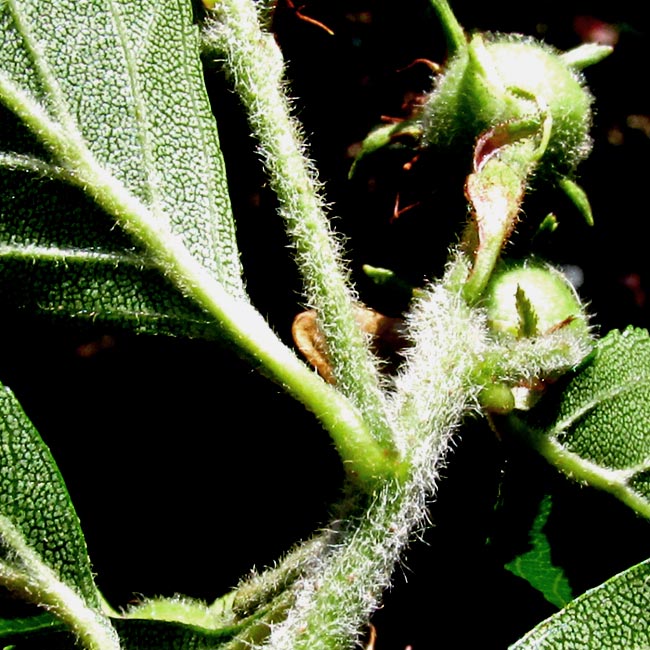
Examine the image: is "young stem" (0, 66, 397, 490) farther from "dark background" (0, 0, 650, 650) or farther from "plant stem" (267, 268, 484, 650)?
"dark background" (0, 0, 650, 650)

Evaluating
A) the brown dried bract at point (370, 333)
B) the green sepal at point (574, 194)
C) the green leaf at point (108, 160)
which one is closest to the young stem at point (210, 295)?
the green leaf at point (108, 160)

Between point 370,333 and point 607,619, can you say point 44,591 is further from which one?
point 607,619

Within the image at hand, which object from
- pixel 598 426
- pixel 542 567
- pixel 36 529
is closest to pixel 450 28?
pixel 598 426

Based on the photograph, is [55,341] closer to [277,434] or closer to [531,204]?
[277,434]

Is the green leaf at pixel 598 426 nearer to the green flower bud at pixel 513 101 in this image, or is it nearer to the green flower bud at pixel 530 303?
the green flower bud at pixel 530 303

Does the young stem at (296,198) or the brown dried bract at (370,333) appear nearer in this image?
the young stem at (296,198)

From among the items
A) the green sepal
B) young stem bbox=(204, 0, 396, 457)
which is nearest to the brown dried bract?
young stem bbox=(204, 0, 396, 457)
